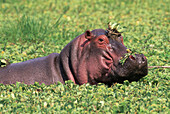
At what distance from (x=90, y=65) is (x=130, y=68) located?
50cm

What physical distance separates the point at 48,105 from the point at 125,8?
5.71 metres

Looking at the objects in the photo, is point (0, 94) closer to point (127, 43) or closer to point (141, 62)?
point (141, 62)

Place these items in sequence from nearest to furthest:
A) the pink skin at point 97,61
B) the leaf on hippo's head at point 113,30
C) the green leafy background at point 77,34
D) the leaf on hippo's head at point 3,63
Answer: the green leafy background at point 77,34, the pink skin at point 97,61, the leaf on hippo's head at point 113,30, the leaf on hippo's head at point 3,63

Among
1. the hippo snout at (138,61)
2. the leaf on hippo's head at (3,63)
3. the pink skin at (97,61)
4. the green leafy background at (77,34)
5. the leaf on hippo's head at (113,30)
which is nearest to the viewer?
the green leafy background at (77,34)

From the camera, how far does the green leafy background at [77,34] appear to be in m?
3.88

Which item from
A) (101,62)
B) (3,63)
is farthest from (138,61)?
(3,63)

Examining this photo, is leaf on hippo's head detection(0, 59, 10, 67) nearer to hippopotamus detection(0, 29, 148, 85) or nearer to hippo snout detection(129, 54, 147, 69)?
hippopotamus detection(0, 29, 148, 85)

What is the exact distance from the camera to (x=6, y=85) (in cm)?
454

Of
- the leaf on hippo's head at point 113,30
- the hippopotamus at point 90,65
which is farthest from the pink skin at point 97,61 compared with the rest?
the leaf on hippo's head at point 113,30

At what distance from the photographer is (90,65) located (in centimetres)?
423

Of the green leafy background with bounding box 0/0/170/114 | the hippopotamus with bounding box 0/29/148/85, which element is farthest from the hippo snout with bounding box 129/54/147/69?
the green leafy background with bounding box 0/0/170/114

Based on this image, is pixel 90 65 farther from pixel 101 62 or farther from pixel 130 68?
pixel 130 68

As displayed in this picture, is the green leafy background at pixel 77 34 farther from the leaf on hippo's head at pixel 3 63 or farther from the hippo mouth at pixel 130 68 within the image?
the leaf on hippo's head at pixel 3 63

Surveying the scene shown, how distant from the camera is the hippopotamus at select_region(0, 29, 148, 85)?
164 inches
